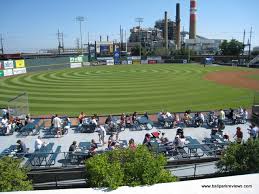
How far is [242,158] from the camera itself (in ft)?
33.2

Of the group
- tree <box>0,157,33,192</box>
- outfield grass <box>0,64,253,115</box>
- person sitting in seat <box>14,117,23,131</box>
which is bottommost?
person sitting in seat <box>14,117,23,131</box>

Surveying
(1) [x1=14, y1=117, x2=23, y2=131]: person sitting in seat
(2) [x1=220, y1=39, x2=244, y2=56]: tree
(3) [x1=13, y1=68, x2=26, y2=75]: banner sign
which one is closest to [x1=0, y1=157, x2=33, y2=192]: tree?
(1) [x1=14, y1=117, x2=23, y2=131]: person sitting in seat

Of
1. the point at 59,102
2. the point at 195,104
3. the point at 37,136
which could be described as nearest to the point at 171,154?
the point at 37,136

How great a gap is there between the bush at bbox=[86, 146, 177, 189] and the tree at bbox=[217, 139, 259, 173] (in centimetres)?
248

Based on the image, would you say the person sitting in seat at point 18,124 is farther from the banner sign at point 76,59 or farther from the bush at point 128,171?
the banner sign at point 76,59

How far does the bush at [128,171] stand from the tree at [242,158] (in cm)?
248

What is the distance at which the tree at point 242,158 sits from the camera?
32.6 ft

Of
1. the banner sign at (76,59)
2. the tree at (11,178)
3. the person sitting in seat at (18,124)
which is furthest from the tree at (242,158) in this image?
the banner sign at (76,59)

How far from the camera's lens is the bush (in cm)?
866

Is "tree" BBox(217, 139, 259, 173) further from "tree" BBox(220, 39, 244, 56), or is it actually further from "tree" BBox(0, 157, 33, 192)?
"tree" BBox(220, 39, 244, 56)

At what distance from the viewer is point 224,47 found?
124375mm

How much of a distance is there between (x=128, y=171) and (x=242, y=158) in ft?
14.5

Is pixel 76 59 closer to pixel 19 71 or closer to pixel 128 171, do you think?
pixel 19 71

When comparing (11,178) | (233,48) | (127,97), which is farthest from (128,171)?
(233,48)
